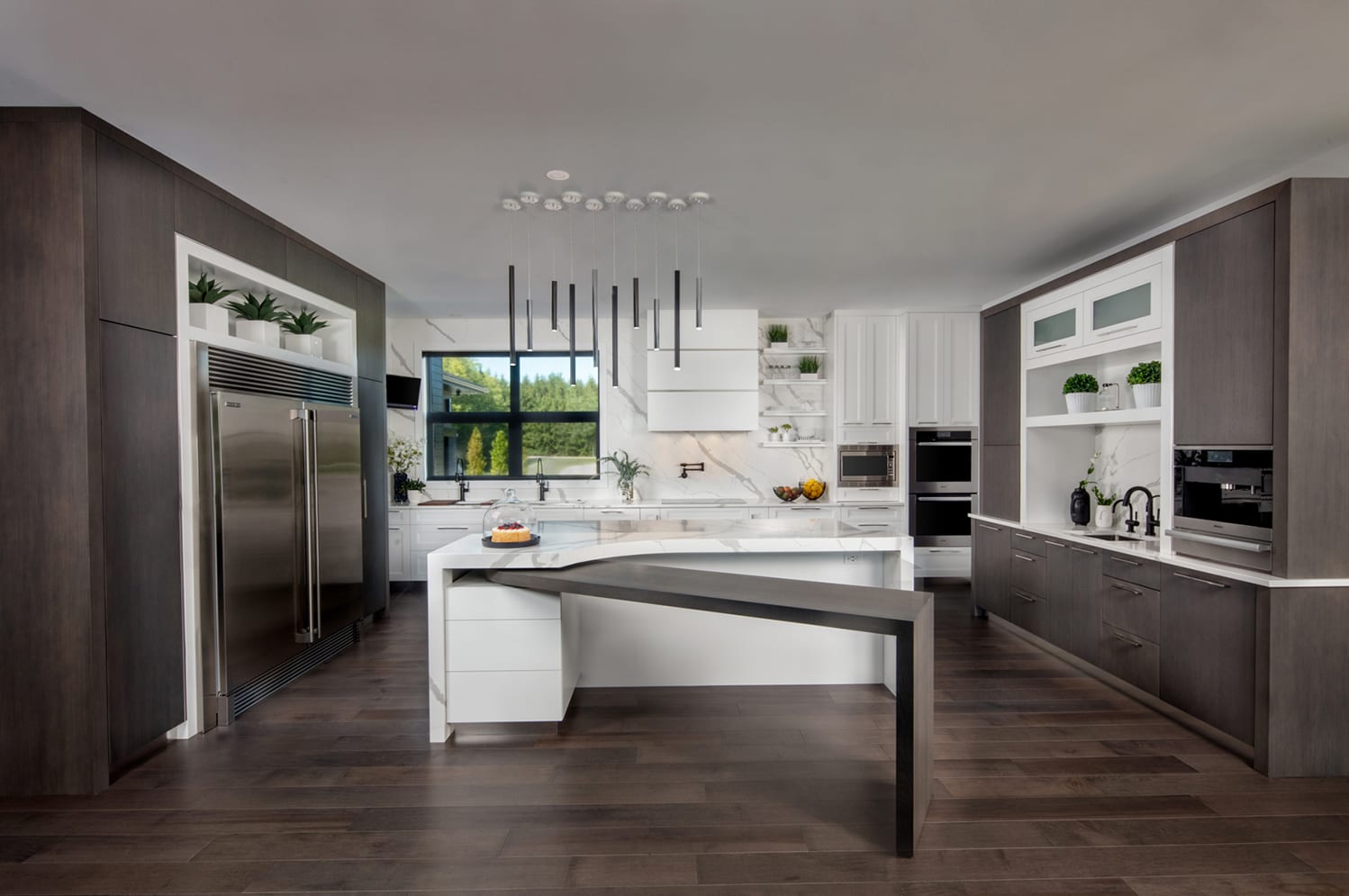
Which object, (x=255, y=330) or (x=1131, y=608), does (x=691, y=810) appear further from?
(x=255, y=330)

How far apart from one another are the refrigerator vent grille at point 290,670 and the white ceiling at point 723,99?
8.06ft

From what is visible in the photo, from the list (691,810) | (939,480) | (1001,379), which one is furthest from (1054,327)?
(691,810)

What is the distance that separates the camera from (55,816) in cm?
245

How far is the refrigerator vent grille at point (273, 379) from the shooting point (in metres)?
3.31

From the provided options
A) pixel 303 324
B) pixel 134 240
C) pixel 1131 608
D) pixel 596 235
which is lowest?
pixel 1131 608

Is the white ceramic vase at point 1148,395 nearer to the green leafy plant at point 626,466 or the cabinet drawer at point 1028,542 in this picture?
the cabinet drawer at point 1028,542

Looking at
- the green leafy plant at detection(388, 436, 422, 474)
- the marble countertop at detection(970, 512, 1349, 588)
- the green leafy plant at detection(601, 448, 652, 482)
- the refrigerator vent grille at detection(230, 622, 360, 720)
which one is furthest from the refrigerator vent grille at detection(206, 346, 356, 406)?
the marble countertop at detection(970, 512, 1349, 588)

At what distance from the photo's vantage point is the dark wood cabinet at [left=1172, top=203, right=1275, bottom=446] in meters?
2.80

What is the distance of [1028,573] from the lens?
449 centimetres

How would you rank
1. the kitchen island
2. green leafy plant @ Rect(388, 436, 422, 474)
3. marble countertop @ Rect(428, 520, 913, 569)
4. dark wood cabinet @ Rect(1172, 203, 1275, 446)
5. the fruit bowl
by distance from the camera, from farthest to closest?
green leafy plant @ Rect(388, 436, 422, 474)
the fruit bowl
marble countertop @ Rect(428, 520, 913, 569)
dark wood cabinet @ Rect(1172, 203, 1275, 446)
the kitchen island

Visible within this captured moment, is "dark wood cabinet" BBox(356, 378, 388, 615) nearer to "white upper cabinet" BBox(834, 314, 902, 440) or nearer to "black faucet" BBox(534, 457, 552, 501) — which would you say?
"black faucet" BBox(534, 457, 552, 501)

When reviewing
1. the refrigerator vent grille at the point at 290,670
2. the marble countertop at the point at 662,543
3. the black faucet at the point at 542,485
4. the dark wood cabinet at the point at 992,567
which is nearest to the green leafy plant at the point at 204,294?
the marble countertop at the point at 662,543

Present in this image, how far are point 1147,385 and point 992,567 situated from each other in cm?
185

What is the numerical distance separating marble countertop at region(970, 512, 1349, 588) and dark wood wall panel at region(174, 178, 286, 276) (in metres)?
4.78
